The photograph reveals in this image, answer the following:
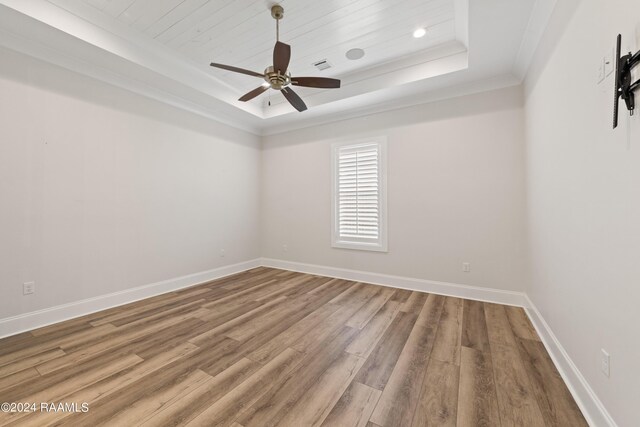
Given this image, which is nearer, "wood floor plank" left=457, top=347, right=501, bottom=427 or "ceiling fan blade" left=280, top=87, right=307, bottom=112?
"wood floor plank" left=457, top=347, right=501, bottom=427

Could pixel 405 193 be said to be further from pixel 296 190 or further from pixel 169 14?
pixel 169 14

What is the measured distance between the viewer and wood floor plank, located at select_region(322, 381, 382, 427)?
1.42 m

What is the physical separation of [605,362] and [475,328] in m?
1.32

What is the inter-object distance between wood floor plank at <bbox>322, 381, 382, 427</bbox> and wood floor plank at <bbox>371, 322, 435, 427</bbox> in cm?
5

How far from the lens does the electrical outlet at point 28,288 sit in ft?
8.31

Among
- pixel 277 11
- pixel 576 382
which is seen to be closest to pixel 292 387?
pixel 576 382

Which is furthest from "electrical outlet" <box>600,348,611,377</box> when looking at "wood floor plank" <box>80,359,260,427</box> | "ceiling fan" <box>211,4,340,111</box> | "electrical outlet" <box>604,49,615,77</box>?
"ceiling fan" <box>211,4,340,111</box>

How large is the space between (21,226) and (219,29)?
288 cm

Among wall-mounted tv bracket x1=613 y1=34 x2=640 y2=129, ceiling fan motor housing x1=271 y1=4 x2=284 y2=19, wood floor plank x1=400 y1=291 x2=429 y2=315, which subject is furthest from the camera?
wood floor plank x1=400 y1=291 x2=429 y2=315

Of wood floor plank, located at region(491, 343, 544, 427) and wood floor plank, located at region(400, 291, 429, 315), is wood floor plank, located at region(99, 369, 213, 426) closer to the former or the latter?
wood floor plank, located at region(491, 343, 544, 427)

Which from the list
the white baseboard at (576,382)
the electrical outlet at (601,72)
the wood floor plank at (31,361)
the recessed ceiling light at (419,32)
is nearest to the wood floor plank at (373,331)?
the white baseboard at (576,382)

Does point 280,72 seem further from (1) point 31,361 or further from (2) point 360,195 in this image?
(1) point 31,361

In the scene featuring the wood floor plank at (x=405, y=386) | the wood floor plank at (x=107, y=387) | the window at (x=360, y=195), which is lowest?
the wood floor plank at (x=107, y=387)

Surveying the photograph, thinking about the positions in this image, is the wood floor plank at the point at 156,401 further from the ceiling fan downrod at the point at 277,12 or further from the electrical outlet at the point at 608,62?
the ceiling fan downrod at the point at 277,12
